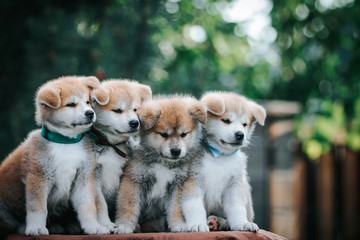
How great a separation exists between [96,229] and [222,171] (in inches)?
39.9

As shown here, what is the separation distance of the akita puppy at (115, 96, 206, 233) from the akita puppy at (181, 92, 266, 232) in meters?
0.09

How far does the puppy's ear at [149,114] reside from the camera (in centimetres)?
315

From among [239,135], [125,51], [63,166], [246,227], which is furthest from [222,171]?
[125,51]

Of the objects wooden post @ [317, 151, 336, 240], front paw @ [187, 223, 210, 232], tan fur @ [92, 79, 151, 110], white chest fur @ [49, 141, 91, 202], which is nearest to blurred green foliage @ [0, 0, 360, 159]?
tan fur @ [92, 79, 151, 110]

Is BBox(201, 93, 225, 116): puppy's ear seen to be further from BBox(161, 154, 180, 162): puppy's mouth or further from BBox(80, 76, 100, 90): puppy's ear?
BBox(80, 76, 100, 90): puppy's ear

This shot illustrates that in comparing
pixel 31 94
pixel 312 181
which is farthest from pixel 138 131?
pixel 312 181

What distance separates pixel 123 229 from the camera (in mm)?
2906

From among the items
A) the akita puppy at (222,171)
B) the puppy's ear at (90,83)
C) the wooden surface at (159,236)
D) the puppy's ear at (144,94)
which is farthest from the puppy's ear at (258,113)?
the puppy's ear at (90,83)

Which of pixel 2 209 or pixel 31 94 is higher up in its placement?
pixel 31 94

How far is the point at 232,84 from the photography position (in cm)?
608

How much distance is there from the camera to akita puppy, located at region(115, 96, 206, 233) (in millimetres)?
3111

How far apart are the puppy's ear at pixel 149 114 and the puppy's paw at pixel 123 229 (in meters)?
0.72

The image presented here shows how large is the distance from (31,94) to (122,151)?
2.05 m

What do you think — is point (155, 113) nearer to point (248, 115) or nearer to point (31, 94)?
point (248, 115)
